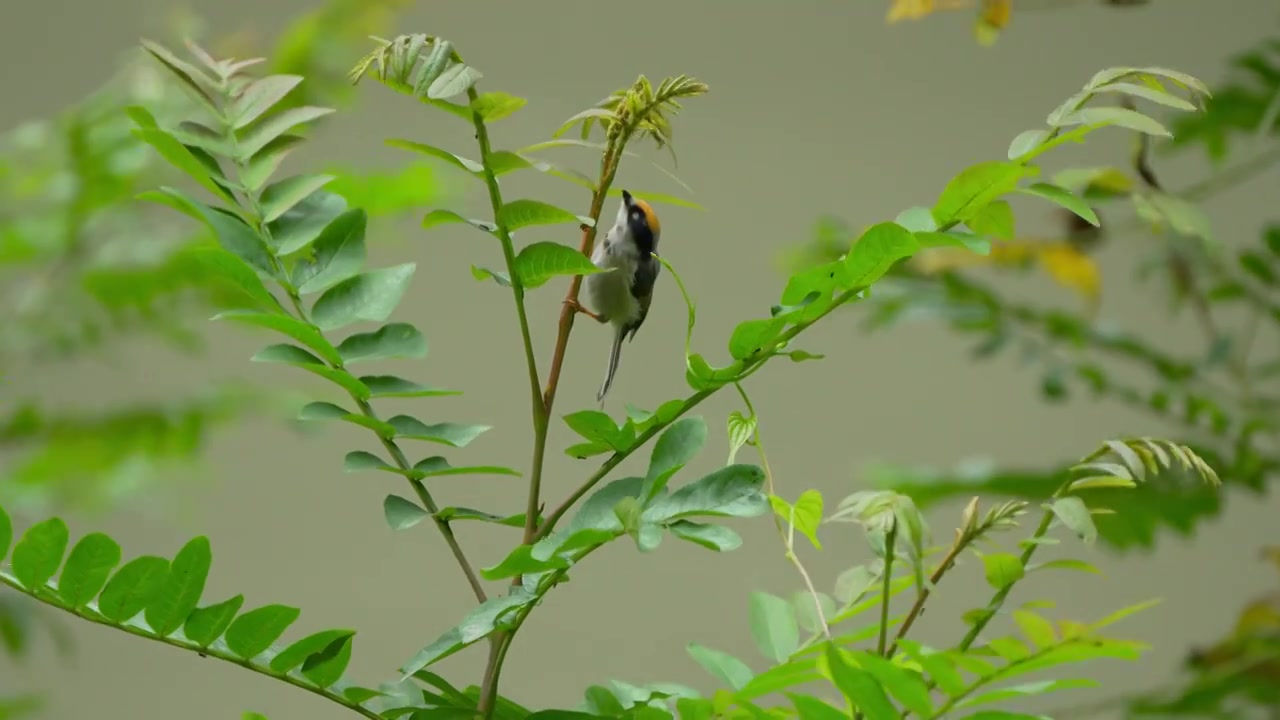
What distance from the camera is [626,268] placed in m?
0.58

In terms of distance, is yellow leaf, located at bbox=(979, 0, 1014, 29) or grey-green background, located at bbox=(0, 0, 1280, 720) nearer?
yellow leaf, located at bbox=(979, 0, 1014, 29)

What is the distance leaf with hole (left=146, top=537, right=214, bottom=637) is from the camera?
0.46 metres

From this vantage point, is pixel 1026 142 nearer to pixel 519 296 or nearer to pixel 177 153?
pixel 519 296

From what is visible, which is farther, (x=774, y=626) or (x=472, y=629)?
(x=774, y=626)

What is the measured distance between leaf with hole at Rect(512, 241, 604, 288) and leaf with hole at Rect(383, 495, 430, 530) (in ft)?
0.37

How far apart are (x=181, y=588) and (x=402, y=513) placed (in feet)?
0.31

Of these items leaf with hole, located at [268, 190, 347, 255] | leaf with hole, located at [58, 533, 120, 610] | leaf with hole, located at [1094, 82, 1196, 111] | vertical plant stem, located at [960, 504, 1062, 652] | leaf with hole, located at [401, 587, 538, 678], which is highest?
leaf with hole, located at [268, 190, 347, 255]

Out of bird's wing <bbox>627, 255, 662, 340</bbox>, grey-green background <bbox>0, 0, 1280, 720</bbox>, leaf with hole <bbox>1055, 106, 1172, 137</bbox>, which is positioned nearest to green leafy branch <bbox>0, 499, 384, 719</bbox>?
bird's wing <bbox>627, 255, 662, 340</bbox>

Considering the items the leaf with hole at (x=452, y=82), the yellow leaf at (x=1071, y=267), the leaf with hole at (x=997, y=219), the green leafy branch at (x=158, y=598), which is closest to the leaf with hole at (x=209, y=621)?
the green leafy branch at (x=158, y=598)

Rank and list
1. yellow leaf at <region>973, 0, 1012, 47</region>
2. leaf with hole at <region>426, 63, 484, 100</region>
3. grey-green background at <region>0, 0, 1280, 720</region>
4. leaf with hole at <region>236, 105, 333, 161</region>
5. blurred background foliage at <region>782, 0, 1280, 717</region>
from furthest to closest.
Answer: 1. grey-green background at <region>0, 0, 1280, 720</region>
2. blurred background foliage at <region>782, 0, 1280, 717</region>
3. yellow leaf at <region>973, 0, 1012, 47</region>
4. leaf with hole at <region>236, 105, 333, 161</region>
5. leaf with hole at <region>426, 63, 484, 100</region>

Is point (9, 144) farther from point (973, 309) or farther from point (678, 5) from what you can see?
point (678, 5)

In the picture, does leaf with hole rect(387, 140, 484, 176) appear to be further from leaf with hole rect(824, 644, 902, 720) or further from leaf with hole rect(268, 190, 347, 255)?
leaf with hole rect(824, 644, 902, 720)

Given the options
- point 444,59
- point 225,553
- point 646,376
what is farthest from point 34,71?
point 444,59

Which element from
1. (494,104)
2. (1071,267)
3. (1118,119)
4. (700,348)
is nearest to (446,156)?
(494,104)
